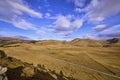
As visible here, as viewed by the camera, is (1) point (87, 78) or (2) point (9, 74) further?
(1) point (87, 78)

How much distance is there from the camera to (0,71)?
7699 millimetres

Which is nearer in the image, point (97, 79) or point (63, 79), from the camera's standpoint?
point (63, 79)

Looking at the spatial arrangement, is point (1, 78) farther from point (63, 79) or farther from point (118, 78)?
point (118, 78)

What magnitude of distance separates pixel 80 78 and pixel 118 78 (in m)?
4.54

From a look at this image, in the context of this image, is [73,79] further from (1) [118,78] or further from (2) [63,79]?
(1) [118,78]

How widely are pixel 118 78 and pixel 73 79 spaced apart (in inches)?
214

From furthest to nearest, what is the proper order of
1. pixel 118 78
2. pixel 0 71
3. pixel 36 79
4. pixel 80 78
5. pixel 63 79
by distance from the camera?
1. pixel 118 78
2. pixel 80 78
3. pixel 63 79
4. pixel 36 79
5. pixel 0 71

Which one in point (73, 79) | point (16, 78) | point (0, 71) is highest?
point (0, 71)

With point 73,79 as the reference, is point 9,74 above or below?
above

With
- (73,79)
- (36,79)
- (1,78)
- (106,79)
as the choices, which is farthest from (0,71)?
(106,79)

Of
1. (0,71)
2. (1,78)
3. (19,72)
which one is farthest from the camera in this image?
(19,72)

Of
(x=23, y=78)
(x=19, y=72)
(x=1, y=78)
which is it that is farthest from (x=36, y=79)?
(x=1, y=78)

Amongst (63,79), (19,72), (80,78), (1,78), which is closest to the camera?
(1,78)

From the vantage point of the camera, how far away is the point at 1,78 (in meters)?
7.16
